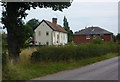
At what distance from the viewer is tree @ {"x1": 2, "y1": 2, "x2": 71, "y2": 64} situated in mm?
12750

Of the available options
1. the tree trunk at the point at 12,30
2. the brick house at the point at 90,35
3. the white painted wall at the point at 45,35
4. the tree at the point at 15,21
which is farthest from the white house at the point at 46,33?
the tree trunk at the point at 12,30

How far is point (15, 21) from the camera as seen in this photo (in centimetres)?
1313

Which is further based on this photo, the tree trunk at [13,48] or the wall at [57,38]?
the wall at [57,38]

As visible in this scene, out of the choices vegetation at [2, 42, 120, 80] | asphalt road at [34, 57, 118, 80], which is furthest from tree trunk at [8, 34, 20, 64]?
asphalt road at [34, 57, 118, 80]

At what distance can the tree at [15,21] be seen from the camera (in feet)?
41.8

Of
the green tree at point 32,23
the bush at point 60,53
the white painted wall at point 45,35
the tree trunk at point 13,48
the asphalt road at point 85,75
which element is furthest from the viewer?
the green tree at point 32,23

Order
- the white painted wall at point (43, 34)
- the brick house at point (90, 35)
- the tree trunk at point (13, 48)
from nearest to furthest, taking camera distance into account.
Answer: the tree trunk at point (13, 48) → the white painted wall at point (43, 34) → the brick house at point (90, 35)

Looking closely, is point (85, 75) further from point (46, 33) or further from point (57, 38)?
point (57, 38)

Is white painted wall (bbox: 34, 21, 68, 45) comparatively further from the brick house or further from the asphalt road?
the asphalt road

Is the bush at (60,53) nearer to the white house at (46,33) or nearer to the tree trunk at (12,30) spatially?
the tree trunk at (12,30)

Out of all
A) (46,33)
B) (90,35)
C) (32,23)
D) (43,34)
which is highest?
(32,23)

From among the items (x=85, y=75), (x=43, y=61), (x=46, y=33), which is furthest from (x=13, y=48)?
(x=46, y=33)

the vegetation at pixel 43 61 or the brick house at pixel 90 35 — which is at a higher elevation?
the brick house at pixel 90 35

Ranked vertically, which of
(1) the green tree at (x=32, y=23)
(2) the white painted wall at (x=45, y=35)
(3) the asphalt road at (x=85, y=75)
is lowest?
(3) the asphalt road at (x=85, y=75)
